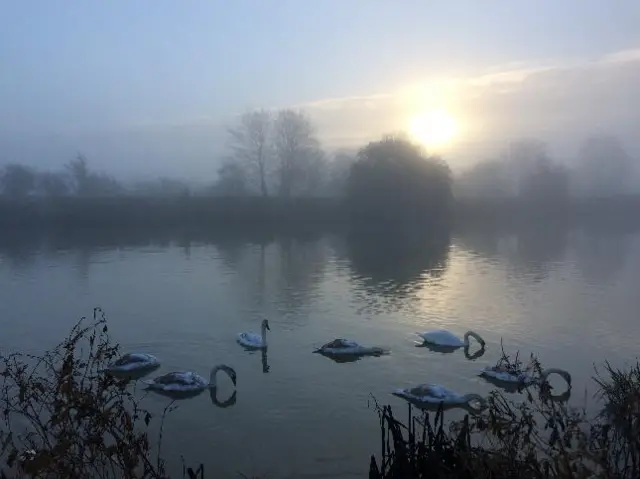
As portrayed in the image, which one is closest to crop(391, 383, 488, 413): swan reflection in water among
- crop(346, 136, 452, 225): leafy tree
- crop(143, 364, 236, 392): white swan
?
crop(143, 364, 236, 392): white swan

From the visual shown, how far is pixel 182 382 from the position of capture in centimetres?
946

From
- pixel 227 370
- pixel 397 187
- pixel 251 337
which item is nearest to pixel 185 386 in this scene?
pixel 227 370

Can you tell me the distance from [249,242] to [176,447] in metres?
25.2

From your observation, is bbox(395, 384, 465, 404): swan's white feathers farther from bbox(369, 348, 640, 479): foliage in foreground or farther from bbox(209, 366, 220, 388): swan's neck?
bbox(369, 348, 640, 479): foliage in foreground

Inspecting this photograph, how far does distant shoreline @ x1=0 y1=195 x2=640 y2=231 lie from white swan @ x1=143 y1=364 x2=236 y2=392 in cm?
2971

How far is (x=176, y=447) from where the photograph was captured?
25.0 feet

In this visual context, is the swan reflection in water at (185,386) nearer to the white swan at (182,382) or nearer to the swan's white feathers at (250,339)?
the white swan at (182,382)

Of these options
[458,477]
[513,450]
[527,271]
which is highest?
[513,450]

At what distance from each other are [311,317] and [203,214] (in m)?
26.8

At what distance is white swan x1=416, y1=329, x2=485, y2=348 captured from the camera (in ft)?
38.9

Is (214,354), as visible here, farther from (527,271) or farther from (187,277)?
(527,271)

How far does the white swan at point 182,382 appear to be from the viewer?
938cm

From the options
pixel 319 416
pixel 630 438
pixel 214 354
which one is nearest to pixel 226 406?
pixel 319 416

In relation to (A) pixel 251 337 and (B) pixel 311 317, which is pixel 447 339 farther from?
(B) pixel 311 317
